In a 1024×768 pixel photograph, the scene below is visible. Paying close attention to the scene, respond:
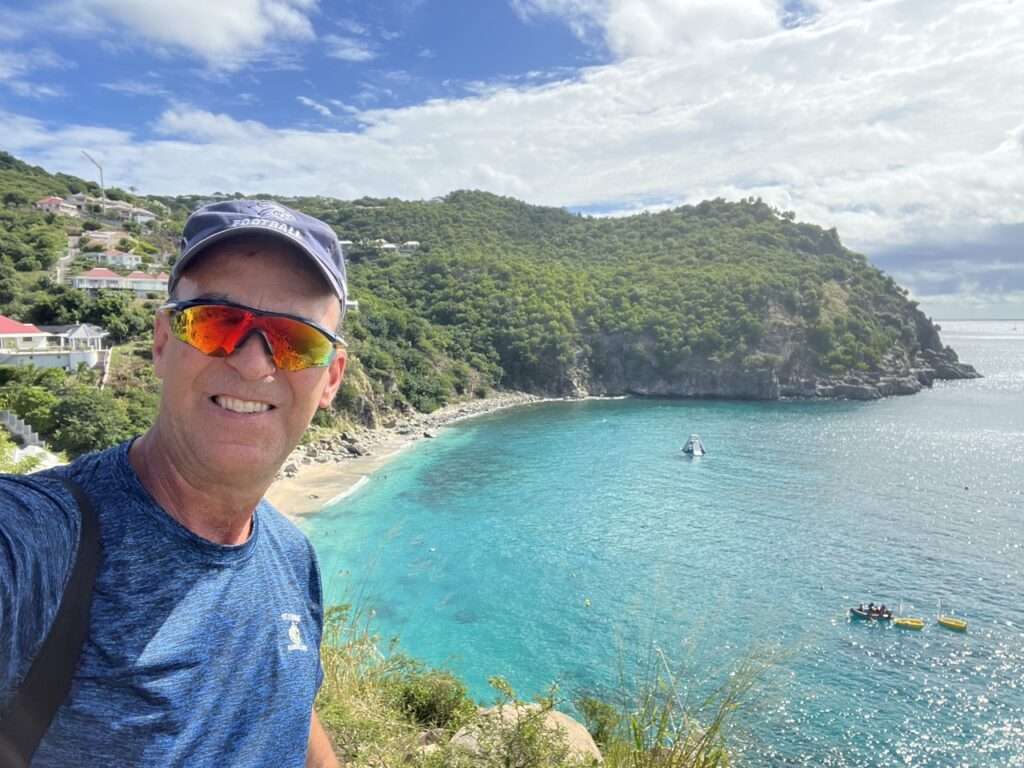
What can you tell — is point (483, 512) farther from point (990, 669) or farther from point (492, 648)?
point (990, 669)

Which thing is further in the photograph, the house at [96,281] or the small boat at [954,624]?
the house at [96,281]

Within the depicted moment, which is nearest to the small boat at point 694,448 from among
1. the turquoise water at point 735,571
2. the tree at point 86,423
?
the turquoise water at point 735,571

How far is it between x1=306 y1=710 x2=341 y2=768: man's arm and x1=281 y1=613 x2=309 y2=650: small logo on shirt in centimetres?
29

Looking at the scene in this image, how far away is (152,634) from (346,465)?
94.2ft

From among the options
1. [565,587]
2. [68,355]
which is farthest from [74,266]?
[565,587]

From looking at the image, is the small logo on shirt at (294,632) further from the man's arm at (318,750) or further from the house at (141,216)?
the house at (141,216)

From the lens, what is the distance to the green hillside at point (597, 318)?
42.9 meters

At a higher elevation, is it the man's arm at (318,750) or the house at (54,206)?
the house at (54,206)

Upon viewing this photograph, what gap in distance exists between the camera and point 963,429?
38.4 metres

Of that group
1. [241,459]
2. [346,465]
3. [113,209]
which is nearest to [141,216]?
[113,209]

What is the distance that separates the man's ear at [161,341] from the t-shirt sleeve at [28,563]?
29 cm

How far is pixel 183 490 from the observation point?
3.50 ft

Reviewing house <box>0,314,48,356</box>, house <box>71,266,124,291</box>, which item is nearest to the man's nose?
house <box>0,314,48,356</box>

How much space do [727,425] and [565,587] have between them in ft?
87.6
